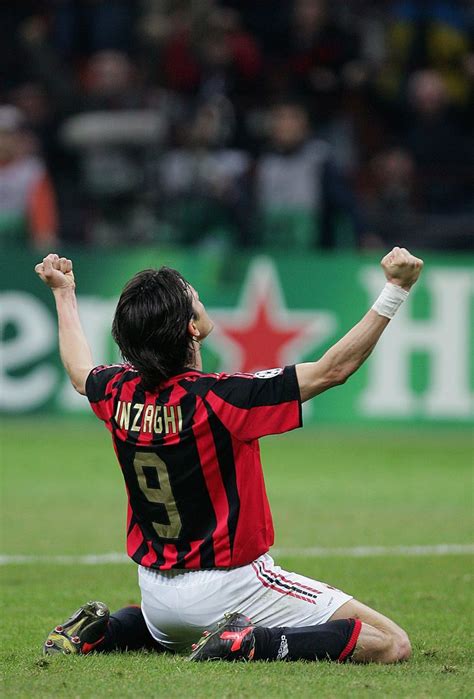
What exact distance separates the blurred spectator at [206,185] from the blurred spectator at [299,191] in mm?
254

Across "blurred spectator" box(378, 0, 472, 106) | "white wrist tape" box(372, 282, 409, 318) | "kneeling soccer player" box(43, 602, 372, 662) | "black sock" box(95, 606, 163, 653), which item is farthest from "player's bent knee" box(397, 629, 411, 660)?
"blurred spectator" box(378, 0, 472, 106)

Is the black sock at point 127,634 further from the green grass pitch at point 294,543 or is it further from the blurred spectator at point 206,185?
the blurred spectator at point 206,185

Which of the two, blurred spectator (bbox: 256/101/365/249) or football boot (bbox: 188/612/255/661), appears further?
blurred spectator (bbox: 256/101/365/249)

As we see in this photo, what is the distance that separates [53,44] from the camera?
18.0 m

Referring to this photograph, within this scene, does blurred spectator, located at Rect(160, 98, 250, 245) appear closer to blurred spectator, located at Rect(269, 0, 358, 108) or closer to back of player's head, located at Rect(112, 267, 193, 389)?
blurred spectator, located at Rect(269, 0, 358, 108)

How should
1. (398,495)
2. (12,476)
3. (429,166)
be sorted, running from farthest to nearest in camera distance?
1. (429,166)
2. (12,476)
3. (398,495)

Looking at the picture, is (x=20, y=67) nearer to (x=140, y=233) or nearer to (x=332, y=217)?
(x=140, y=233)

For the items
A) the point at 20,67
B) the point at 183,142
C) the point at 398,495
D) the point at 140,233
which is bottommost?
the point at 398,495

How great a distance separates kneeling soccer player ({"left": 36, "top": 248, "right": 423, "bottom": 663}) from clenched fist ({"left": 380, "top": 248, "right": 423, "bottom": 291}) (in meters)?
0.52

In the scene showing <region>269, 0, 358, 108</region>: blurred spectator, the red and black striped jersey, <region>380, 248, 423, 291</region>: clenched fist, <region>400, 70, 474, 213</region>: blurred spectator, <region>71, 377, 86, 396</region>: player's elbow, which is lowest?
the red and black striped jersey

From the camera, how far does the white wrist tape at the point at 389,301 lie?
4742mm

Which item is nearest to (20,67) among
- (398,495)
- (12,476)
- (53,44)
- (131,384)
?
(53,44)

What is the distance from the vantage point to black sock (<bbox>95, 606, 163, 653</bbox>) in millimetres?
5395

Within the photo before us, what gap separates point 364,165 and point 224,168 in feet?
8.37
